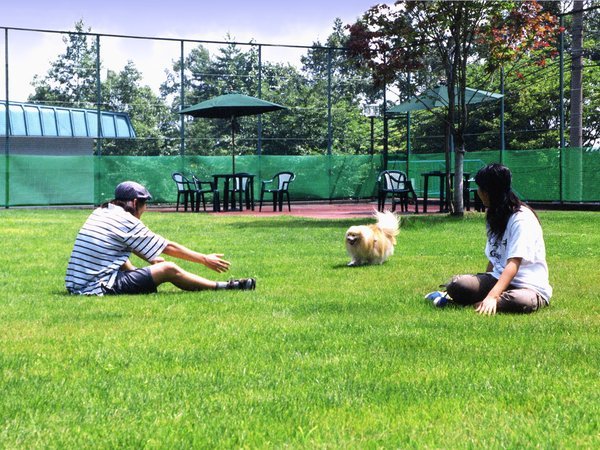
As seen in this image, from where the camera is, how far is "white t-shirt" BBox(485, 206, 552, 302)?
6020mm

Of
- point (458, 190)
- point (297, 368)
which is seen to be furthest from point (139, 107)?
point (297, 368)

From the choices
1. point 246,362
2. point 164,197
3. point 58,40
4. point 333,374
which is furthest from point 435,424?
point 58,40

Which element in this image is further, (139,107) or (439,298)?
(139,107)

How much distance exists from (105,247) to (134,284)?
0.39 m

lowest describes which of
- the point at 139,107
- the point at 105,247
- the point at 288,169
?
the point at 105,247

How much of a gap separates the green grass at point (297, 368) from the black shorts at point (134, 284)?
0.21m

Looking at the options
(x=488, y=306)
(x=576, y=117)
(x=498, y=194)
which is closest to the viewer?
(x=488, y=306)

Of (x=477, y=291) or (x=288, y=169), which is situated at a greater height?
(x=288, y=169)

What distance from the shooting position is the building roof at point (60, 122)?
106 feet

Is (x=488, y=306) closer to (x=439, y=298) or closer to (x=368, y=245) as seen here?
(x=439, y=298)

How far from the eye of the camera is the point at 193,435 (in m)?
3.20

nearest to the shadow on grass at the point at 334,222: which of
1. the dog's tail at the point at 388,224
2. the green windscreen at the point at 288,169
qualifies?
the dog's tail at the point at 388,224

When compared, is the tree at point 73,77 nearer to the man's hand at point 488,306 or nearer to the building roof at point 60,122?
the building roof at point 60,122

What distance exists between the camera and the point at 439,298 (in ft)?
20.7
